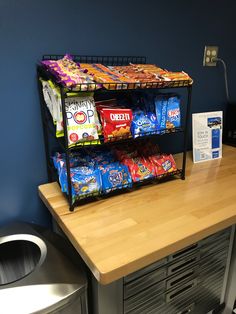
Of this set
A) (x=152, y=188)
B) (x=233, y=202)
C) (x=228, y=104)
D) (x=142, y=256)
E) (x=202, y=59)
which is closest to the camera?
(x=142, y=256)

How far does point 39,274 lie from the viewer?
850 millimetres

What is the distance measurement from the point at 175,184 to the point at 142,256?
0.48 metres

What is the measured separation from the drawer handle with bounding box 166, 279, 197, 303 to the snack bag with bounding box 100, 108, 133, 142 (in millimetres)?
728

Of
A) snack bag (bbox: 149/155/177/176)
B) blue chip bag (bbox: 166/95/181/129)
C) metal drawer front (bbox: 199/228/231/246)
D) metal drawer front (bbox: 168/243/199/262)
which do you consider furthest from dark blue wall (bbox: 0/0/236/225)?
metal drawer front (bbox: 199/228/231/246)

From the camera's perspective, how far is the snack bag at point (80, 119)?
0.85 metres

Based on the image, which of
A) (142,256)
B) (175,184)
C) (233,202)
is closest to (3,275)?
(142,256)

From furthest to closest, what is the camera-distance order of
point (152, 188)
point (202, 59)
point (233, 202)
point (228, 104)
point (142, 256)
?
point (228, 104) → point (202, 59) → point (152, 188) → point (233, 202) → point (142, 256)

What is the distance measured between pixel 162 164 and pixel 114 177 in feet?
0.80

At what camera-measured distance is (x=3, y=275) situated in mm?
1080

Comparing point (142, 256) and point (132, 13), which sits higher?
point (132, 13)

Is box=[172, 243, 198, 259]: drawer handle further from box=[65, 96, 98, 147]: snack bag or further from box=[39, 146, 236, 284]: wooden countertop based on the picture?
box=[65, 96, 98, 147]: snack bag

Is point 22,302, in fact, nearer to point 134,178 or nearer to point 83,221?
point 83,221

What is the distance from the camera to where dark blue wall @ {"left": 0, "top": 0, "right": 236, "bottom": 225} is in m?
0.99

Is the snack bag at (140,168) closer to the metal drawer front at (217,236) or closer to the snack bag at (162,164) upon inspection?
the snack bag at (162,164)
